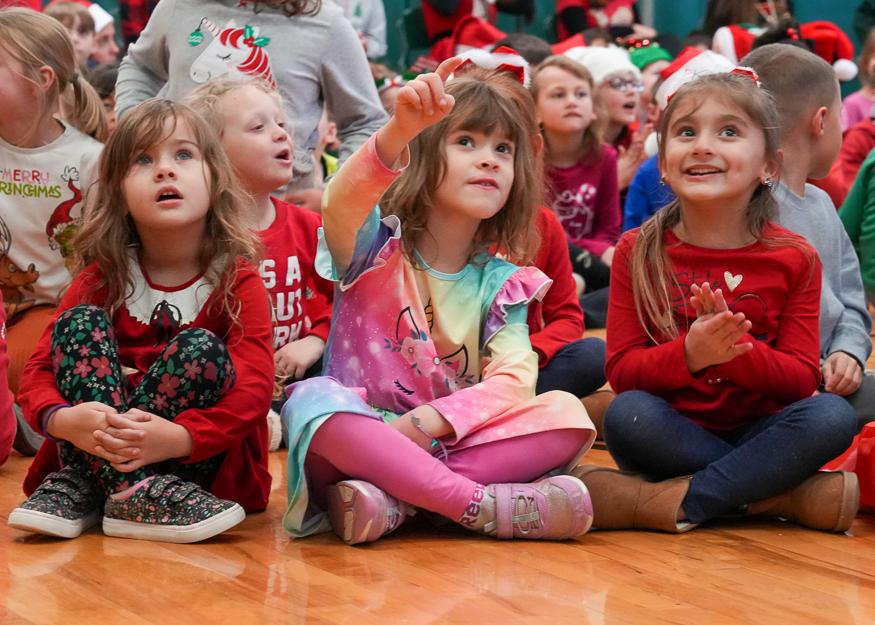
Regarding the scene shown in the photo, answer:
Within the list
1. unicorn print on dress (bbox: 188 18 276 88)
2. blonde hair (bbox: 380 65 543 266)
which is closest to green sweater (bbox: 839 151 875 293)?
blonde hair (bbox: 380 65 543 266)

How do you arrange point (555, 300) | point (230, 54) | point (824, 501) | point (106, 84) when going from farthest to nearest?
point (106, 84) → point (230, 54) → point (555, 300) → point (824, 501)

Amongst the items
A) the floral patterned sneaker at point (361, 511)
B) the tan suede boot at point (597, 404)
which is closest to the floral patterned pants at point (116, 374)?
the floral patterned sneaker at point (361, 511)

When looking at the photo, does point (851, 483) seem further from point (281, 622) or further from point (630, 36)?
point (630, 36)

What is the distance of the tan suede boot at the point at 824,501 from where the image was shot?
4.49 feet

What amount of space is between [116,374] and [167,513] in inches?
7.8

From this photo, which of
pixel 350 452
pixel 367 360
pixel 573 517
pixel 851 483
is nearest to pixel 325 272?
pixel 367 360

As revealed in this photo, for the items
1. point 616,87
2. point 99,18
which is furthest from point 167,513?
point 99,18

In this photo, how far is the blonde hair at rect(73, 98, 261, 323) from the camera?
1.46m

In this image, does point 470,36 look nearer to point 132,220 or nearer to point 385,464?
point 132,220

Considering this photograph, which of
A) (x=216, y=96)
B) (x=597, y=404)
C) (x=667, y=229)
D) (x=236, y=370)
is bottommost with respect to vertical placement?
(x=597, y=404)

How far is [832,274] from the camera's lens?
174cm

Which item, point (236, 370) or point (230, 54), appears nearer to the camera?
point (236, 370)

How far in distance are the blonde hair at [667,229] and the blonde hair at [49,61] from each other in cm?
111

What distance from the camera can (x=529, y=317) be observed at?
77.4 inches
